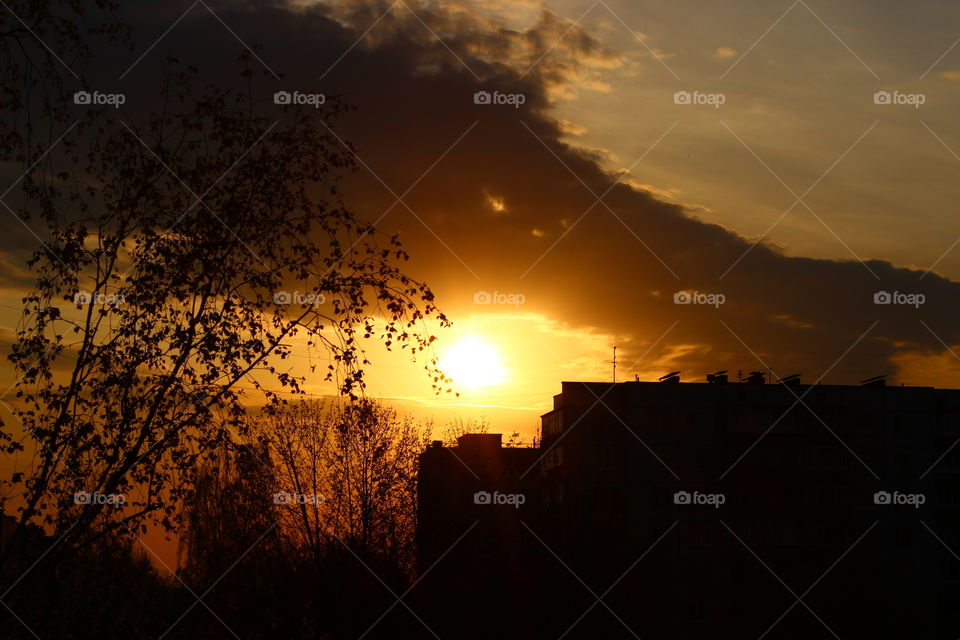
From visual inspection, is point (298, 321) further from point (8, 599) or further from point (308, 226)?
point (8, 599)

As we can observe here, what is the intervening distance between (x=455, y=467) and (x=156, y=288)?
178ft

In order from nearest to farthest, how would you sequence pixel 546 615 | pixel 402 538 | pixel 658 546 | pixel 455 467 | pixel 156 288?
pixel 156 288
pixel 402 538
pixel 546 615
pixel 658 546
pixel 455 467

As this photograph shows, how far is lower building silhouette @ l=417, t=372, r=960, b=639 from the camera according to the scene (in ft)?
168

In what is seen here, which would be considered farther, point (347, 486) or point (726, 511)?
point (726, 511)

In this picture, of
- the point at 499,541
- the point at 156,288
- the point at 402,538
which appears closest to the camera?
the point at 156,288

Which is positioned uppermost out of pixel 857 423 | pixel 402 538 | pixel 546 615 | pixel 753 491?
pixel 857 423

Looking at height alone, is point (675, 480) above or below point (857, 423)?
below

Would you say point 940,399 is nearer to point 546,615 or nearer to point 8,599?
point 546,615

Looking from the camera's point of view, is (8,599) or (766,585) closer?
(8,599)

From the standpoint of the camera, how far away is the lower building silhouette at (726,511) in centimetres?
5112

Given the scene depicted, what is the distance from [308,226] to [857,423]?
198 feet

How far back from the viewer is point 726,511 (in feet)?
195

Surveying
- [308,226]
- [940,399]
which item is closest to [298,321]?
[308,226]

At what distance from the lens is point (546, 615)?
48719 mm
